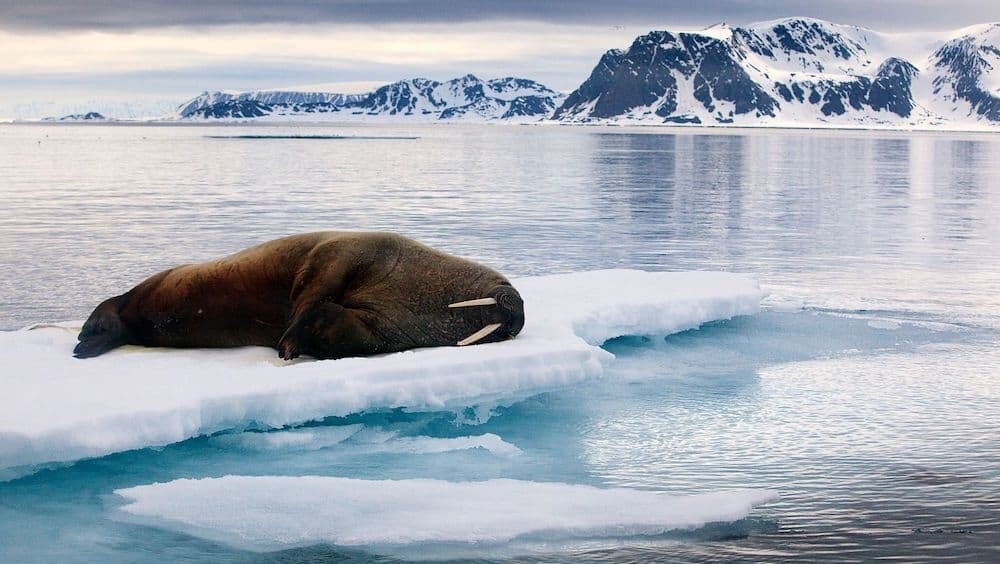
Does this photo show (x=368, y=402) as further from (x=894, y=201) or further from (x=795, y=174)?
(x=795, y=174)

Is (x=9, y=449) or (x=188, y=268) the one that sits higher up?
(x=188, y=268)

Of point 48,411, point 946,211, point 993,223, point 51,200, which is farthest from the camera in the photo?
point 51,200

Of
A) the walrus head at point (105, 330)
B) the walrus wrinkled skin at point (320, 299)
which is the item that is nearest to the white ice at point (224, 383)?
the walrus head at point (105, 330)

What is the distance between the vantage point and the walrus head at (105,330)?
324 inches

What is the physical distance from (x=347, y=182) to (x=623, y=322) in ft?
93.7

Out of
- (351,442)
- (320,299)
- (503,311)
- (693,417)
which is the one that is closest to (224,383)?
(351,442)

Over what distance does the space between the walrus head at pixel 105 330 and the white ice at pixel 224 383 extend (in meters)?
0.10

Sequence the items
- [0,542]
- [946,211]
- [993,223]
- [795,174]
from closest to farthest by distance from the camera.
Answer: [0,542] < [993,223] < [946,211] < [795,174]

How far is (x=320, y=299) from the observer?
8000 mm

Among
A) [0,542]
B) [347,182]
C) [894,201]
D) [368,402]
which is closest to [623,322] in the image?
[368,402]

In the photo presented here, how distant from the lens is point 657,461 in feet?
21.0

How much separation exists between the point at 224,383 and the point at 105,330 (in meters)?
1.96

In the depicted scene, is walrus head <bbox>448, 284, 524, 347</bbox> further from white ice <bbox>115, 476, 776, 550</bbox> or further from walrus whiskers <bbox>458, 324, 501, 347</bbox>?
white ice <bbox>115, 476, 776, 550</bbox>

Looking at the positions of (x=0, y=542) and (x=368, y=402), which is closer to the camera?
(x=0, y=542)
